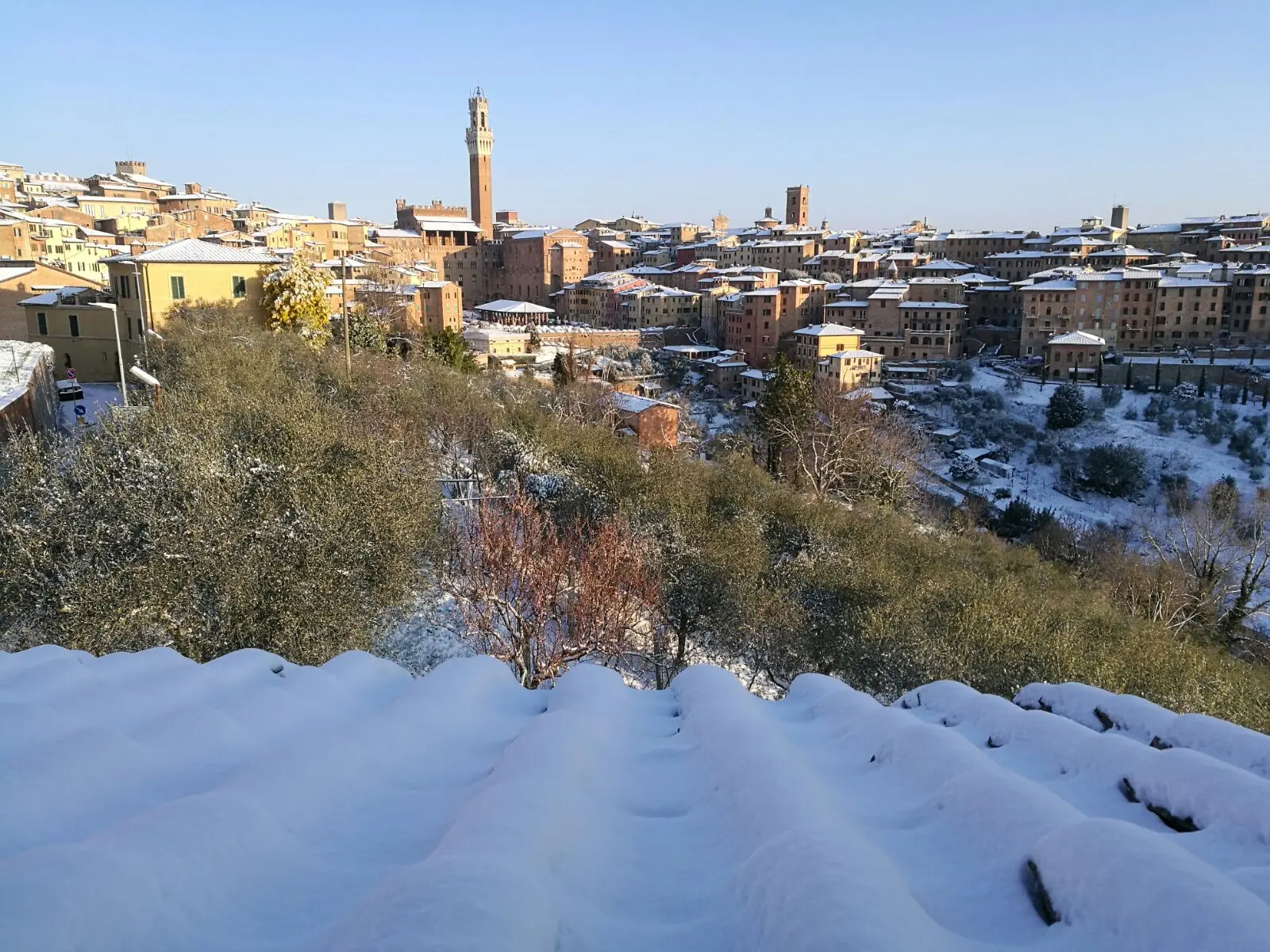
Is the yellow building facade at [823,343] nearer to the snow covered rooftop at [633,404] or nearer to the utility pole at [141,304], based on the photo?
the snow covered rooftop at [633,404]

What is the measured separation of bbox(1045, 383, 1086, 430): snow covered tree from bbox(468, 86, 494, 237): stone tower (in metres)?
56.8

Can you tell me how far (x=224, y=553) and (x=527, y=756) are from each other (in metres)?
7.94

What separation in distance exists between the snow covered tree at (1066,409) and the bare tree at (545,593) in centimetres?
3653

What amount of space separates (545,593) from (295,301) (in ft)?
58.8

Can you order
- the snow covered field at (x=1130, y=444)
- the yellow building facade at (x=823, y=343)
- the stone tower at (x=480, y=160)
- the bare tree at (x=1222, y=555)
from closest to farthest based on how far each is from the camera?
1. the bare tree at (x=1222, y=555)
2. the snow covered field at (x=1130, y=444)
3. the yellow building facade at (x=823, y=343)
4. the stone tower at (x=480, y=160)

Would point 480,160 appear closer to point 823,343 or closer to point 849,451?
point 823,343

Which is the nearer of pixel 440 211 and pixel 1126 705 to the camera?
pixel 1126 705

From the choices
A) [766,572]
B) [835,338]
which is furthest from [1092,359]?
[766,572]

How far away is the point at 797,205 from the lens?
93.4 metres

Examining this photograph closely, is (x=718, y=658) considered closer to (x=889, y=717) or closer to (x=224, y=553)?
(x=224, y=553)

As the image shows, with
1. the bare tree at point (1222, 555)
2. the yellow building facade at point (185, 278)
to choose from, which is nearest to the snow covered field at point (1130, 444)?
the bare tree at point (1222, 555)

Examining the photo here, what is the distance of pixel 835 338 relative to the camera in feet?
164

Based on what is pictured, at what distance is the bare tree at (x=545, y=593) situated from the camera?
11.8 metres

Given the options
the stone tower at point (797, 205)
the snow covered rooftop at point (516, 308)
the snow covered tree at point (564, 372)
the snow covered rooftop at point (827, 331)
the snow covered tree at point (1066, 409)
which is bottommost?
the snow covered tree at point (1066, 409)
